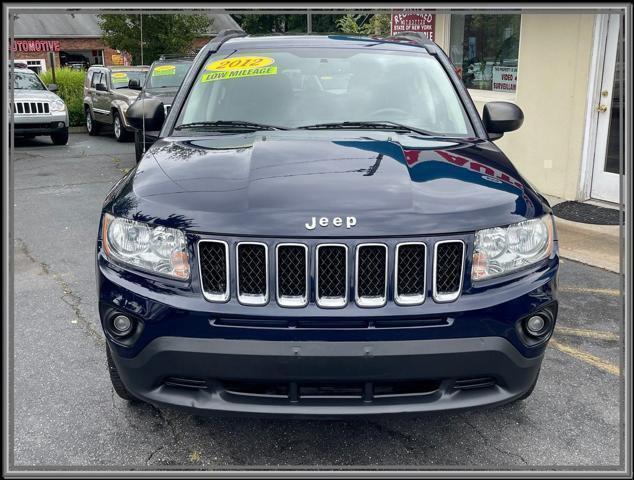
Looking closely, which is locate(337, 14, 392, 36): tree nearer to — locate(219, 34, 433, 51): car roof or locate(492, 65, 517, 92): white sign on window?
locate(492, 65, 517, 92): white sign on window

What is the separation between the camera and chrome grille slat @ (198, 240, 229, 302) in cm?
236

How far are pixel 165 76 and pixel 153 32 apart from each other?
559 centimetres

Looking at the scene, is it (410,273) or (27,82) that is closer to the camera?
(410,273)

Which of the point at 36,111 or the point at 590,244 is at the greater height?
the point at 36,111

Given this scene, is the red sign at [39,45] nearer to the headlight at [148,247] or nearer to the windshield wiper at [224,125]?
the windshield wiper at [224,125]

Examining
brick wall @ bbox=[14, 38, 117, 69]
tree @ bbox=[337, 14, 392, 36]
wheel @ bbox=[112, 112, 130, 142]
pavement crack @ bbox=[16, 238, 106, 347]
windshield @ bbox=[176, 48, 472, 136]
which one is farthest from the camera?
brick wall @ bbox=[14, 38, 117, 69]

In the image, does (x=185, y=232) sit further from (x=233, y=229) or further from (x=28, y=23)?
(x=28, y=23)

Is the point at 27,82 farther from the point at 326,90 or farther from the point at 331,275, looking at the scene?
the point at 331,275

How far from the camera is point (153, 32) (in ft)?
57.8

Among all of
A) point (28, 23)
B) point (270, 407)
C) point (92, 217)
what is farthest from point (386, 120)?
point (28, 23)

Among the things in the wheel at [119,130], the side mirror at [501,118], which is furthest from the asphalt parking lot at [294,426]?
the wheel at [119,130]

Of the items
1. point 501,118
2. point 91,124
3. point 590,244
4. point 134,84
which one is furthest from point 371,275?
point 91,124

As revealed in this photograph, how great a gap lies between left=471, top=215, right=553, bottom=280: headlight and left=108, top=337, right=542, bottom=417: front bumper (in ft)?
0.90

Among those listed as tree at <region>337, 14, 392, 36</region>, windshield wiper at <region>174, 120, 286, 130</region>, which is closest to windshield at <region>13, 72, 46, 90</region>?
tree at <region>337, 14, 392, 36</region>
